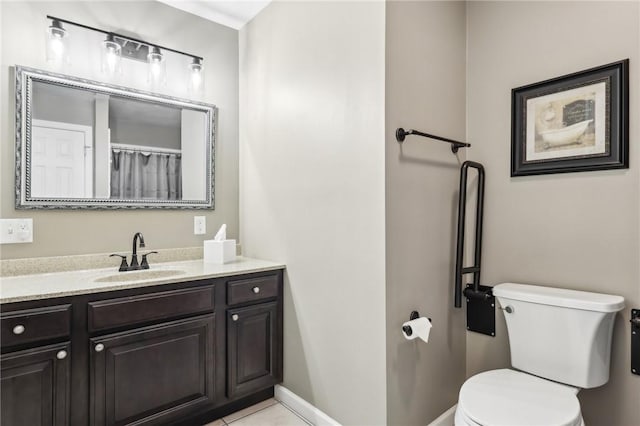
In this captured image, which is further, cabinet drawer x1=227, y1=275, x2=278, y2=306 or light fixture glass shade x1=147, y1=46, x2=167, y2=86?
light fixture glass shade x1=147, y1=46, x2=167, y2=86

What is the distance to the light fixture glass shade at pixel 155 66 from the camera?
219 cm

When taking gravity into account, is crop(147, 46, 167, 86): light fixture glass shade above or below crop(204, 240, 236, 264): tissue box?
above

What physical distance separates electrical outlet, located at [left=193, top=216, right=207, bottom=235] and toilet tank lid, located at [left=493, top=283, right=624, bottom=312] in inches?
71.7

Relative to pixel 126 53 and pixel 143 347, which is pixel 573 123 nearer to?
pixel 143 347

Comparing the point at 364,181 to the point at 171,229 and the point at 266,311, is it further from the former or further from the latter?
the point at 171,229

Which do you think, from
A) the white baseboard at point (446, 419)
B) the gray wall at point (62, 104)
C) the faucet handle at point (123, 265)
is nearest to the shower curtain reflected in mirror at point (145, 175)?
the gray wall at point (62, 104)

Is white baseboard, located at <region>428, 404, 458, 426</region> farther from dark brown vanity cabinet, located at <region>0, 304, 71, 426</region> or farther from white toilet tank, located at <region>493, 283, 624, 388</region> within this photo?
dark brown vanity cabinet, located at <region>0, 304, 71, 426</region>

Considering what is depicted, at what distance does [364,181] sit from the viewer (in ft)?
5.36

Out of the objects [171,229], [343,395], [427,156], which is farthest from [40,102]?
[343,395]

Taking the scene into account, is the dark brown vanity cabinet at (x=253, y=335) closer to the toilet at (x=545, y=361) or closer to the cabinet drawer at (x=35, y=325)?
the cabinet drawer at (x=35, y=325)

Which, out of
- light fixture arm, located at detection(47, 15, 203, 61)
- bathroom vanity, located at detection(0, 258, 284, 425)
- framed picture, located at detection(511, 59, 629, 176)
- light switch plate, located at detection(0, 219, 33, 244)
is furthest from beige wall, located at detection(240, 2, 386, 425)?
light switch plate, located at detection(0, 219, 33, 244)

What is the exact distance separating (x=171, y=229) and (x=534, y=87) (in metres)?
2.25

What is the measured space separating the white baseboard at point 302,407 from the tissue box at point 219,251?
0.85 metres

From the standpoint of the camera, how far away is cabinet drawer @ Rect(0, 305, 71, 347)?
131 cm
